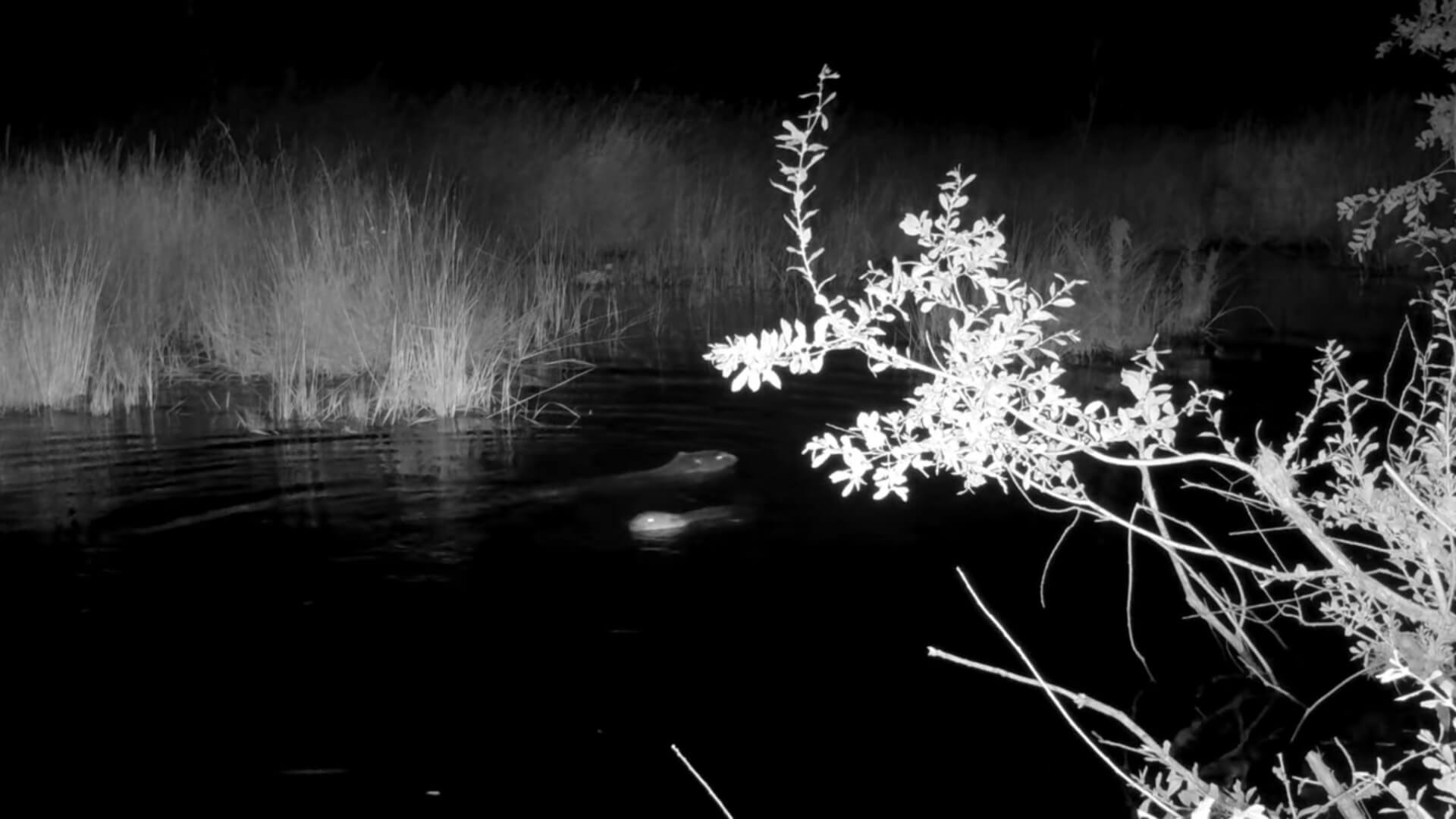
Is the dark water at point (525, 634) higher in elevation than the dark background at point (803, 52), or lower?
lower

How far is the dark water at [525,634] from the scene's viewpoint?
12.5 ft

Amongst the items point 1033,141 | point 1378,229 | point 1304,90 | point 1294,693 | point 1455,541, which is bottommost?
point 1294,693

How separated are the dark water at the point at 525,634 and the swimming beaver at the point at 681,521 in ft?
0.31

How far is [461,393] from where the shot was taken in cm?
764

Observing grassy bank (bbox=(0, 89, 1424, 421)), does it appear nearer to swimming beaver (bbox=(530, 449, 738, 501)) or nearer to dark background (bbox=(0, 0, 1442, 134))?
swimming beaver (bbox=(530, 449, 738, 501))

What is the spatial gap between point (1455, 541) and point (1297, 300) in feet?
29.5

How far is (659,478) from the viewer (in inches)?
255

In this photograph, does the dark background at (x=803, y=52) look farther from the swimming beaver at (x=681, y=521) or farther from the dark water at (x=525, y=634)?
the swimming beaver at (x=681, y=521)

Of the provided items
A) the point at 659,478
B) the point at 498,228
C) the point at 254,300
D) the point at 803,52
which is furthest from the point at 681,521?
the point at 803,52

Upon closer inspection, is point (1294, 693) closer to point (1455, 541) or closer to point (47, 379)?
point (1455, 541)

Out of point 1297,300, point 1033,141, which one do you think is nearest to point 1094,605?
point 1297,300

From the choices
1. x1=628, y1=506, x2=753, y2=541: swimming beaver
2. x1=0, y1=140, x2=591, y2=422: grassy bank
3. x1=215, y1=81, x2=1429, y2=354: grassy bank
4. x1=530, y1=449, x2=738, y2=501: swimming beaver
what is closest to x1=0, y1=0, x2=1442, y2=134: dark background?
x1=215, y1=81, x2=1429, y2=354: grassy bank

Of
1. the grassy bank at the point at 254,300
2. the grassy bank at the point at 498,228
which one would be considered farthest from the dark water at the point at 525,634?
the grassy bank at the point at 498,228

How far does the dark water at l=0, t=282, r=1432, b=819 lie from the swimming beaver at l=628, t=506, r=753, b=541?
0.10 m
